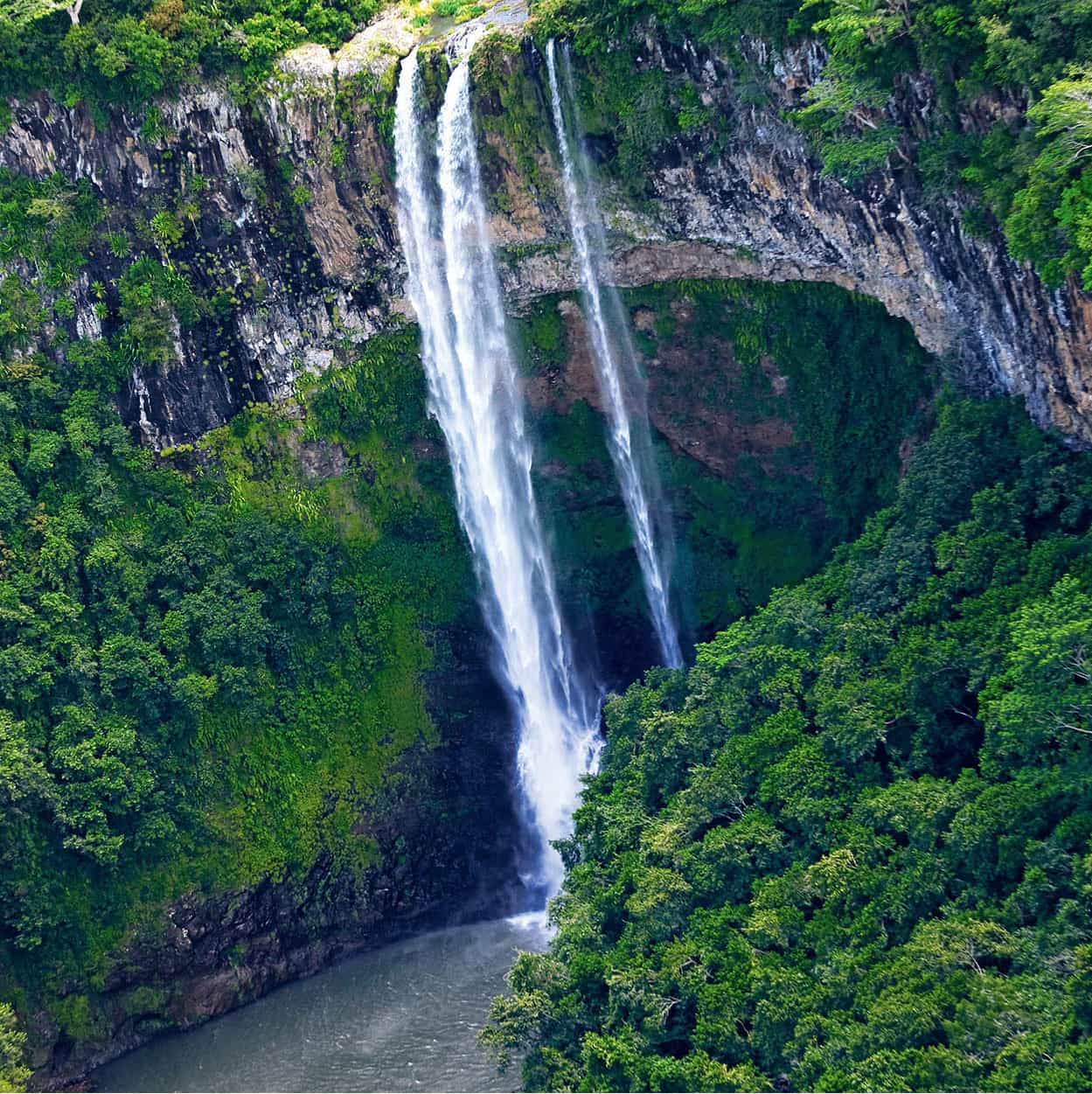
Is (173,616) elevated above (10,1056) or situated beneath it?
elevated above

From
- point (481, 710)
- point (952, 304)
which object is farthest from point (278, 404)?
point (952, 304)

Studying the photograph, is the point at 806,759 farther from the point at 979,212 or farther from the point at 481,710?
the point at 481,710

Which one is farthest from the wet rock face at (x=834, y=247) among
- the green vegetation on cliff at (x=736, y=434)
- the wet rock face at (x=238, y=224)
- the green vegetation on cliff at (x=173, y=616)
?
the green vegetation on cliff at (x=173, y=616)

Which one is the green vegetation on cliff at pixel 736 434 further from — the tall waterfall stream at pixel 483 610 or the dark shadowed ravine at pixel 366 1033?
the dark shadowed ravine at pixel 366 1033

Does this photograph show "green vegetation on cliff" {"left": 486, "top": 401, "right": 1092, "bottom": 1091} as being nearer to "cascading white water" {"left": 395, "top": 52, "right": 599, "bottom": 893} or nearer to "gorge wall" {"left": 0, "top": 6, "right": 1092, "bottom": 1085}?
"gorge wall" {"left": 0, "top": 6, "right": 1092, "bottom": 1085}

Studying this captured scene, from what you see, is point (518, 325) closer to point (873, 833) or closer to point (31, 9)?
point (31, 9)

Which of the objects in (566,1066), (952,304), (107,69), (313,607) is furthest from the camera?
(313,607)

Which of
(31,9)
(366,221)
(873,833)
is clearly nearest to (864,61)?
(366,221)
